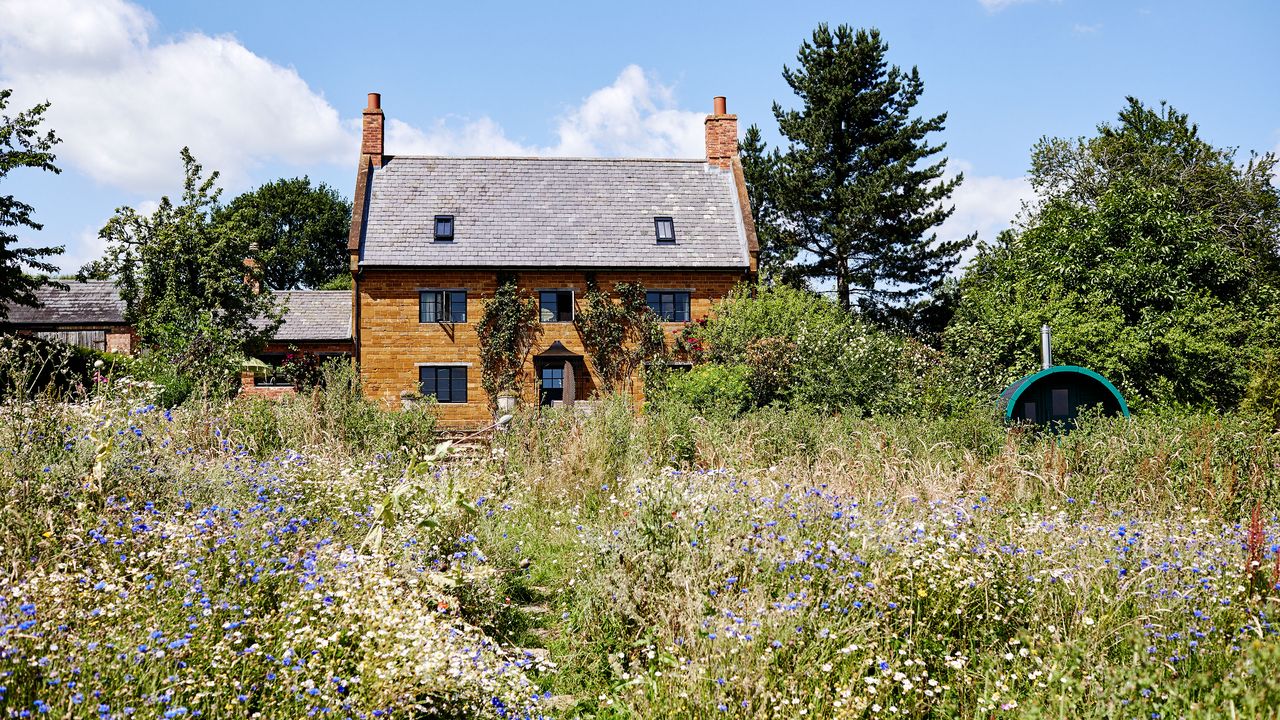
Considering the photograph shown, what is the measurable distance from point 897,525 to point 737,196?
22.5 metres

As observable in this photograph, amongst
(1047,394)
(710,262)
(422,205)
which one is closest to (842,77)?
(710,262)

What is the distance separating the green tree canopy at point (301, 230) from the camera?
4759cm

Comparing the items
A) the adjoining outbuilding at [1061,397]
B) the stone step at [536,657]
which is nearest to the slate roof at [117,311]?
the adjoining outbuilding at [1061,397]

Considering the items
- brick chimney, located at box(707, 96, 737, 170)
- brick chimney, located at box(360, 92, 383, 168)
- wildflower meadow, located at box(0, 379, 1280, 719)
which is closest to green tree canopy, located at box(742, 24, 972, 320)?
brick chimney, located at box(707, 96, 737, 170)

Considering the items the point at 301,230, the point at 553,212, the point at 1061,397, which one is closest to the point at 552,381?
the point at 553,212

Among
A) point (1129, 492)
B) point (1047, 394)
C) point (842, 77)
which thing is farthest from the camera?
point (842, 77)

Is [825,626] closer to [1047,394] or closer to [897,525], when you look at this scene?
[897,525]

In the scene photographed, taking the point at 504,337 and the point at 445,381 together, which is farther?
the point at 445,381

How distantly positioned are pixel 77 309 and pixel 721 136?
89.3 ft

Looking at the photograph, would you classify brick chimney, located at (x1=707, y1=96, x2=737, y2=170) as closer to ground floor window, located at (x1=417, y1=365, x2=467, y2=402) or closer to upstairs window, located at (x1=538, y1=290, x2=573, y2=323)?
upstairs window, located at (x1=538, y1=290, x2=573, y2=323)

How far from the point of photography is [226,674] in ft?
12.6

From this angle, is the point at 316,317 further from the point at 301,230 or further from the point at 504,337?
the point at 301,230

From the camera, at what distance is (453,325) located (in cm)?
2508

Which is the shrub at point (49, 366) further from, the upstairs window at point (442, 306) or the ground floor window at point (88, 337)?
the ground floor window at point (88, 337)
